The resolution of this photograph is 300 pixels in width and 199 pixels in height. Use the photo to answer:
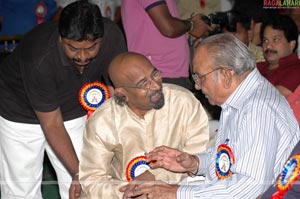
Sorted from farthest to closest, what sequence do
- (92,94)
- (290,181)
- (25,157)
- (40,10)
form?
(40,10) < (25,157) < (92,94) < (290,181)

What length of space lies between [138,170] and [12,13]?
3.91 meters

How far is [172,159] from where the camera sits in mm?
2984

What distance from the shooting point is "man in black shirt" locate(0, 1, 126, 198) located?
311 centimetres

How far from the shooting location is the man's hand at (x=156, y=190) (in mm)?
2705

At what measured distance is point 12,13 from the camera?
6.59 m

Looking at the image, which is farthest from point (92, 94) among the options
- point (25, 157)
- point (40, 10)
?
point (40, 10)

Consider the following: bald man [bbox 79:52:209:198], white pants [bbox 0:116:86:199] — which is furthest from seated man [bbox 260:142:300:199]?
white pants [bbox 0:116:86:199]

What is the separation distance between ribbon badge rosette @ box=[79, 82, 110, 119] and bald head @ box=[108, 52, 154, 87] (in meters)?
0.44

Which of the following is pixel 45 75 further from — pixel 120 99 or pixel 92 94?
pixel 120 99

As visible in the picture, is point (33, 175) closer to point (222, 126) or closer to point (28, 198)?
point (28, 198)

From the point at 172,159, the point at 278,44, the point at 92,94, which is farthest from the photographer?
the point at 278,44

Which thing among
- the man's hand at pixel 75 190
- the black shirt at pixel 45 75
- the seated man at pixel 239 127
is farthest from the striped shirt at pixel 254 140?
the black shirt at pixel 45 75

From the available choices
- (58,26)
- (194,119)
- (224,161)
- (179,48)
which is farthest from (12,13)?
(224,161)

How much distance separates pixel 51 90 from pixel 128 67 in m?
0.52
